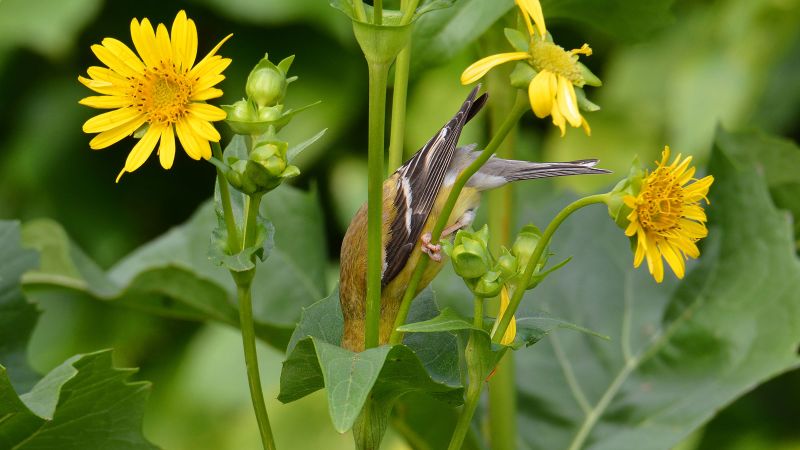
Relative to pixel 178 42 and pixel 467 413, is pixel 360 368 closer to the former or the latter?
pixel 467 413

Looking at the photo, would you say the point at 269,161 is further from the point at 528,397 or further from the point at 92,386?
the point at 528,397

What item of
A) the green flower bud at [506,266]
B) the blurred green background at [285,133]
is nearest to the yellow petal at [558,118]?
the green flower bud at [506,266]

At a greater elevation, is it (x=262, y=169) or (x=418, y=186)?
(x=262, y=169)

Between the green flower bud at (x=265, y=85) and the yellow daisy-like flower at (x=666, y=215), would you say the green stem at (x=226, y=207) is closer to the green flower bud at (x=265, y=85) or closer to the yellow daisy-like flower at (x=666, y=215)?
the green flower bud at (x=265, y=85)

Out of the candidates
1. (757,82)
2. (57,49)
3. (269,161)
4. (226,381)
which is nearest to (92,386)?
(269,161)

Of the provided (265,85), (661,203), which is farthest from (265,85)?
(661,203)

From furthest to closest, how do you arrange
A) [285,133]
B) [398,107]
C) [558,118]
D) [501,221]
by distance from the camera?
[285,133] → [501,221] → [398,107] → [558,118]
